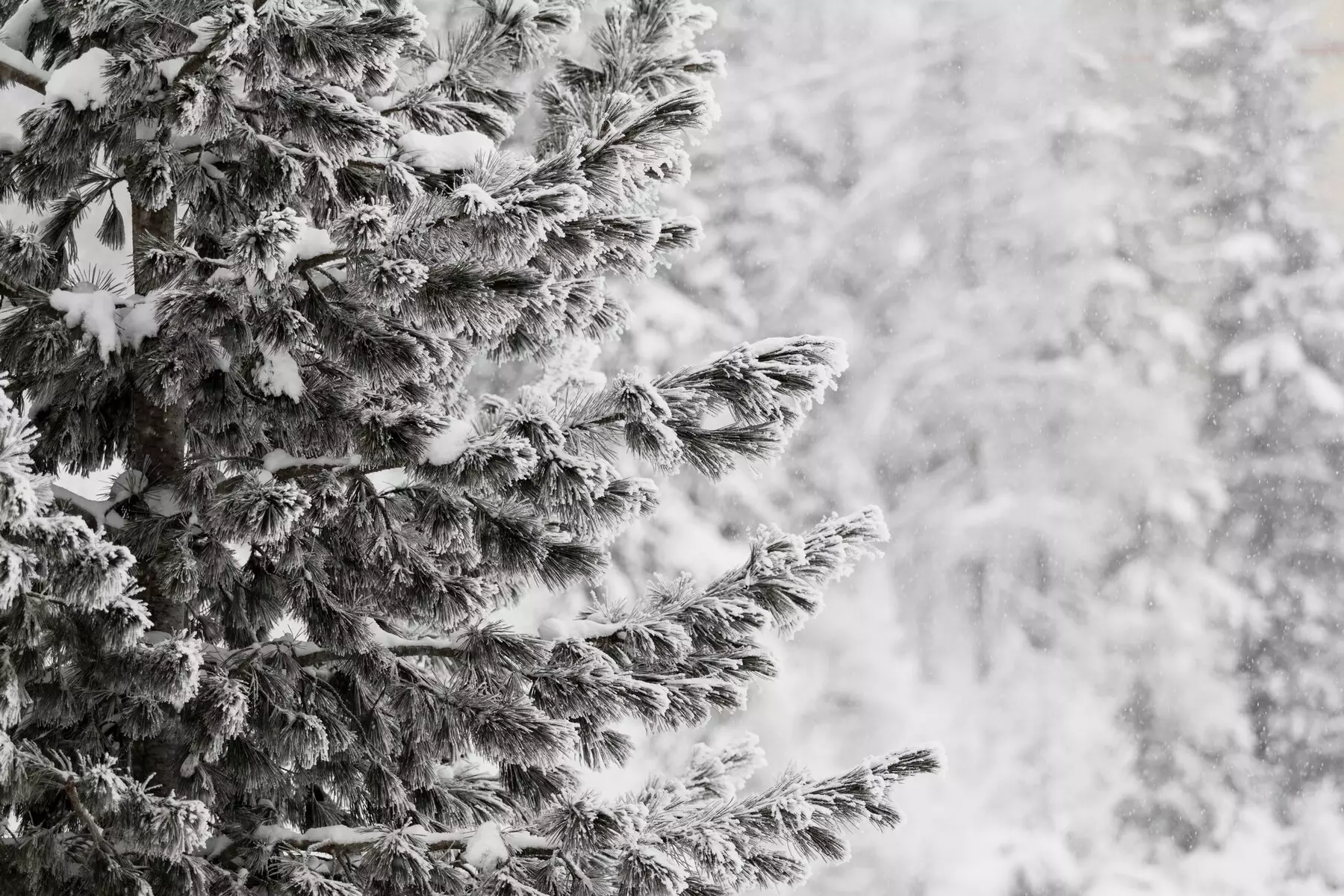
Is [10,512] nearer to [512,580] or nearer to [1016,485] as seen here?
[512,580]

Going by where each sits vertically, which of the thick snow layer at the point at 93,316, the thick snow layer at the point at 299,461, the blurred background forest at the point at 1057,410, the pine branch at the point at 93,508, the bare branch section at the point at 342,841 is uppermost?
the blurred background forest at the point at 1057,410

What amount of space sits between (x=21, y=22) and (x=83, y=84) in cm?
29

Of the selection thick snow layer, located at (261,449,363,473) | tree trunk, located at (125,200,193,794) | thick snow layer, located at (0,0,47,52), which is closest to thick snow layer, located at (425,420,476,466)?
thick snow layer, located at (261,449,363,473)

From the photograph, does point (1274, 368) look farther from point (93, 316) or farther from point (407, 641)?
point (93, 316)

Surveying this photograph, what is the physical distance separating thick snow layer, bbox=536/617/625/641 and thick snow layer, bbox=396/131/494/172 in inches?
22.7

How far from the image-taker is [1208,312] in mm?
7418

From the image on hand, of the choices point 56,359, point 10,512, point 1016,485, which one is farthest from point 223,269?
point 1016,485

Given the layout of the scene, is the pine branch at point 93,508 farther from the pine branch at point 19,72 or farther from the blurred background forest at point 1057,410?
the blurred background forest at point 1057,410

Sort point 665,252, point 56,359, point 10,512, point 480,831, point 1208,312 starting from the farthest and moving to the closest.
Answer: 1. point 1208,312
2. point 665,252
3. point 480,831
4. point 56,359
5. point 10,512

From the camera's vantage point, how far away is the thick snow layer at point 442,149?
1.35 metres

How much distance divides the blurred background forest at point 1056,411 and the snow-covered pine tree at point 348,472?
16.6 feet

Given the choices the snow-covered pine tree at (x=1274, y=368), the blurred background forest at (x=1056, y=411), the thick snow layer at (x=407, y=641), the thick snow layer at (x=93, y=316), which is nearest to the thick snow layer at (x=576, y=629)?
the thick snow layer at (x=407, y=641)

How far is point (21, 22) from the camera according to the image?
1562 millimetres

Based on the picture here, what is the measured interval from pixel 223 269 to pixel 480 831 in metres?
0.79
